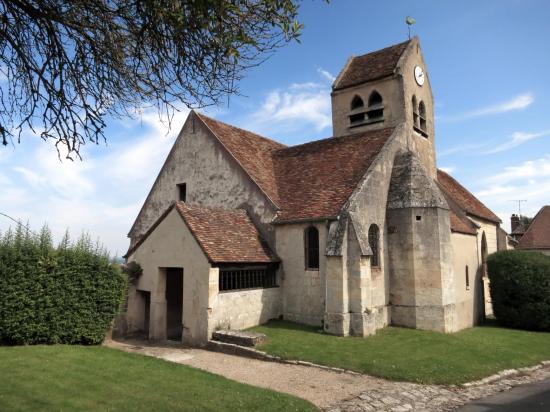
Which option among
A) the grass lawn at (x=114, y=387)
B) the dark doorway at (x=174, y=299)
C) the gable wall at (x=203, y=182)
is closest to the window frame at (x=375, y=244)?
the gable wall at (x=203, y=182)

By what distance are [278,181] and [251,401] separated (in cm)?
1349

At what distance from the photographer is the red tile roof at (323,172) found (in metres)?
17.7

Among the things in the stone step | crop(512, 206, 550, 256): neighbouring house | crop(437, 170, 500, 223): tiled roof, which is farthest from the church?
crop(512, 206, 550, 256): neighbouring house

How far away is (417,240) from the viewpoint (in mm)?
18078

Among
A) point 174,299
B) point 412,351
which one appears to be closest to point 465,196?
point 412,351

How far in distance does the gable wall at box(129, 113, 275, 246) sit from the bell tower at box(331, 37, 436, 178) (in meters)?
7.97

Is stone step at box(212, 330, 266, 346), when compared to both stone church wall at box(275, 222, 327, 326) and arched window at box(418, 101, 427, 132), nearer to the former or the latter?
stone church wall at box(275, 222, 327, 326)

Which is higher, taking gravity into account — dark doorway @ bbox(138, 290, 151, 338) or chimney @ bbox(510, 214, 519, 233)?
chimney @ bbox(510, 214, 519, 233)

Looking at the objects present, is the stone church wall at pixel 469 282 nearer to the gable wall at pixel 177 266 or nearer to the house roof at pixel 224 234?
the house roof at pixel 224 234

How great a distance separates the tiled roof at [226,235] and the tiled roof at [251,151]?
2061mm

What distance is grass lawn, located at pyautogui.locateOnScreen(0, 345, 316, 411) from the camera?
8.36m

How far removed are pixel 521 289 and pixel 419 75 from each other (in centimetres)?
1316

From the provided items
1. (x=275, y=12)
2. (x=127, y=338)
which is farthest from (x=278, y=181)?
(x=275, y=12)

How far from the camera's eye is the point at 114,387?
9.44 meters
